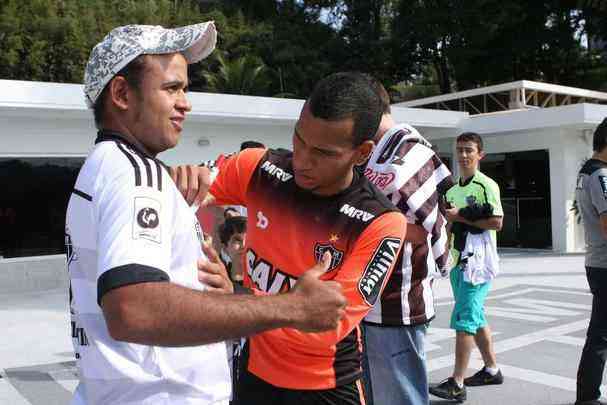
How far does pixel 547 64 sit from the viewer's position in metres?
30.5

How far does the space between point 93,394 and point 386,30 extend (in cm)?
3264

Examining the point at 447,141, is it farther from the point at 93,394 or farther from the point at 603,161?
the point at 93,394

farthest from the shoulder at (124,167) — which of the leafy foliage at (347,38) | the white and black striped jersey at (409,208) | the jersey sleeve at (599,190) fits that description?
the leafy foliage at (347,38)

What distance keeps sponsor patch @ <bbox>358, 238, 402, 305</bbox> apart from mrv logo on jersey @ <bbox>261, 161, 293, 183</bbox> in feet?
1.38

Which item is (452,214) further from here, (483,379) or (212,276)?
(212,276)

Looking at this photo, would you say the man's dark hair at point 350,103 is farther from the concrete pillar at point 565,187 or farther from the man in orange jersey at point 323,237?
the concrete pillar at point 565,187

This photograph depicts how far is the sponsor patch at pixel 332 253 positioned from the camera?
2.01 m

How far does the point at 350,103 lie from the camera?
1.92 meters

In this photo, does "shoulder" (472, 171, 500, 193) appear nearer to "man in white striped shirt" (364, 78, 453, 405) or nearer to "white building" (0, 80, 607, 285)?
"man in white striped shirt" (364, 78, 453, 405)

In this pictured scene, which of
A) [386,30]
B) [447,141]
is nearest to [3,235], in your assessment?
[447,141]

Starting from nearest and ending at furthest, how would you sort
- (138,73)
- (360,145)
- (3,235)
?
(138,73) < (360,145) < (3,235)

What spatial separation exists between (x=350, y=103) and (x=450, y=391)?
10.5ft

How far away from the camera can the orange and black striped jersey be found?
195 centimetres

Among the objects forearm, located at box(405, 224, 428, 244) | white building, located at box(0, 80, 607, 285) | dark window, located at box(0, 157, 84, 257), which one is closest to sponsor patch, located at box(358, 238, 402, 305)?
forearm, located at box(405, 224, 428, 244)
